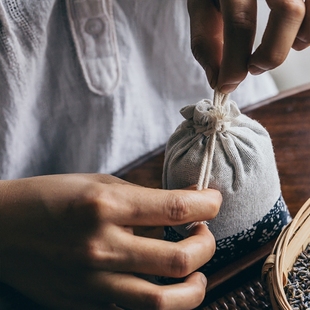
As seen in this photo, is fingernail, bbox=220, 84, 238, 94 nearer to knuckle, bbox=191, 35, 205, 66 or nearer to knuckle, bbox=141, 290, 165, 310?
knuckle, bbox=191, 35, 205, 66

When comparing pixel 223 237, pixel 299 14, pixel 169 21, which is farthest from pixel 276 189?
pixel 169 21

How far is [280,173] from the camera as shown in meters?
0.55

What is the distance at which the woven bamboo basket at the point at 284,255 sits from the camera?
0.38 metres

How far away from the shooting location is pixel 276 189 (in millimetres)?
449

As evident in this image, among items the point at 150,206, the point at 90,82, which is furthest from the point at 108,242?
the point at 90,82

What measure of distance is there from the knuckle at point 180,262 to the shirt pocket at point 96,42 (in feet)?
0.93

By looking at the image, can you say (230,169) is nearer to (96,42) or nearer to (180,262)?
(180,262)

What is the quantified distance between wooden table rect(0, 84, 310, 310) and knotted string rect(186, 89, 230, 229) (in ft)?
0.27

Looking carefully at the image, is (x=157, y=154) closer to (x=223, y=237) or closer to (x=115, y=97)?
(x=115, y=97)

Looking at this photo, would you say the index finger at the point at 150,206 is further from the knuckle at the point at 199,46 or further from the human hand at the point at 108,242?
the knuckle at the point at 199,46

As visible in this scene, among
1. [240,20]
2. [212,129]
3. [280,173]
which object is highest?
[240,20]

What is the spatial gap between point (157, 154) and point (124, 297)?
A: 265mm

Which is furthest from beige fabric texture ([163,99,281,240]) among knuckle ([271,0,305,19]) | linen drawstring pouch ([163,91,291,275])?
knuckle ([271,0,305,19])

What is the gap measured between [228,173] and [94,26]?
0.83 feet
